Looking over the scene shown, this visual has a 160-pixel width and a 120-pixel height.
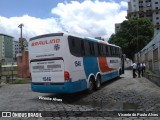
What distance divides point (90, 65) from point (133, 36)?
55651 millimetres

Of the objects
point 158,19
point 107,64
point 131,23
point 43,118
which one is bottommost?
point 43,118

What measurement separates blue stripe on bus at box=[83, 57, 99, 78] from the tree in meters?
51.2

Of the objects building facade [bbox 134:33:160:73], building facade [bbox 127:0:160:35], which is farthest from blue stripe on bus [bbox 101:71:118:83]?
building facade [bbox 127:0:160:35]

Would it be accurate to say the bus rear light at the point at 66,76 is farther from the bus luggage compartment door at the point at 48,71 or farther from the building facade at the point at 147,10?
the building facade at the point at 147,10

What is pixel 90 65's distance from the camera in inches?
611

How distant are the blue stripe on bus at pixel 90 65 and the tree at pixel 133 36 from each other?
168 feet

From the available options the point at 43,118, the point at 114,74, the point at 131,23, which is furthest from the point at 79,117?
the point at 131,23

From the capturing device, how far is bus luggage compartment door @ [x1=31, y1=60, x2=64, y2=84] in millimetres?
12881

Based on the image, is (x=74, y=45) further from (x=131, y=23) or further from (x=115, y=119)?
(x=131, y=23)

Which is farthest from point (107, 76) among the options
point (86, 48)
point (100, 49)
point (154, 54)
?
point (154, 54)

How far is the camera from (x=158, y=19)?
119 metres

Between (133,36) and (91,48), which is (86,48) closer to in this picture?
(91,48)

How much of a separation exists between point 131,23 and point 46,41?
200 feet

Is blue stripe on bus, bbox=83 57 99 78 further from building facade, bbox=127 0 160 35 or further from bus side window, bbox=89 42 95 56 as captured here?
building facade, bbox=127 0 160 35
